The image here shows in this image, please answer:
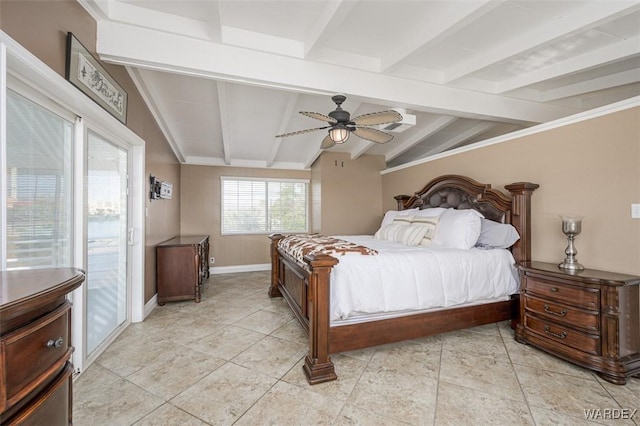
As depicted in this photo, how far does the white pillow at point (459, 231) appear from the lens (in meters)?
2.95

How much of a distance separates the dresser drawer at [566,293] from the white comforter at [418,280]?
0.33 meters

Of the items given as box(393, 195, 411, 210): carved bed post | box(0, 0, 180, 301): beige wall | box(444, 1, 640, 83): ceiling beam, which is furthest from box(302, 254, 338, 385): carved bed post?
box(393, 195, 411, 210): carved bed post

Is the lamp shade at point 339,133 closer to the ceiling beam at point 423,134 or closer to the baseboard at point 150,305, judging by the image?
the ceiling beam at point 423,134

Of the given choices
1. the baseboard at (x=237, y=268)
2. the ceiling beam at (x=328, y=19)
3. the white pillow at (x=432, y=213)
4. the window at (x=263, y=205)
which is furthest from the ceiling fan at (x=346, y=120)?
the baseboard at (x=237, y=268)

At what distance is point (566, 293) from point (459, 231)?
3.31 feet

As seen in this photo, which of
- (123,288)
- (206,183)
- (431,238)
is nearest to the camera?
(123,288)

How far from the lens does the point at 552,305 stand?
7.79ft

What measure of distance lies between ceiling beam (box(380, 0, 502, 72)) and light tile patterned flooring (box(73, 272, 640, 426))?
2.78 metres

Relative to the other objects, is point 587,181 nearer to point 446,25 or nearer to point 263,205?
point 446,25

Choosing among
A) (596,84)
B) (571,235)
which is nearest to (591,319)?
(571,235)

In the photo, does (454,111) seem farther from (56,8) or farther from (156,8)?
(56,8)

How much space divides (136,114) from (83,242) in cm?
162

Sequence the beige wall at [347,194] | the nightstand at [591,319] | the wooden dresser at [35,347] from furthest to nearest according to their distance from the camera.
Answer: the beige wall at [347,194] → the nightstand at [591,319] → the wooden dresser at [35,347]

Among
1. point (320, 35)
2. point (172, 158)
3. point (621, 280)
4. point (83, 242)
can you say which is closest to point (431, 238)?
point (621, 280)
